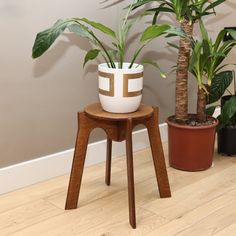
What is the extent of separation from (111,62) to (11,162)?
28.2 inches

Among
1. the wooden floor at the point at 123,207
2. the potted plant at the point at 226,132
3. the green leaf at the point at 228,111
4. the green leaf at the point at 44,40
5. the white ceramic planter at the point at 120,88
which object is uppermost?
the green leaf at the point at 44,40

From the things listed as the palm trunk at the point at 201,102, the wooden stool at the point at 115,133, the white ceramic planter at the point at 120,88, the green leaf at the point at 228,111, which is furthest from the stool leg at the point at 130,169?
the green leaf at the point at 228,111

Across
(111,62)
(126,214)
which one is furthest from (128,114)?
(126,214)

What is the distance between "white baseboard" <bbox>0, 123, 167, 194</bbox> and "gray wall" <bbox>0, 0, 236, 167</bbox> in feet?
0.12

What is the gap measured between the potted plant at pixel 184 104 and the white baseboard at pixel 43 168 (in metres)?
0.39

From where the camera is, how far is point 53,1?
1889 mm

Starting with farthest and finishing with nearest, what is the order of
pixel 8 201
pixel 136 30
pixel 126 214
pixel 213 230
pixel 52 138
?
pixel 136 30 < pixel 52 138 < pixel 8 201 < pixel 126 214 < pixel 213 230

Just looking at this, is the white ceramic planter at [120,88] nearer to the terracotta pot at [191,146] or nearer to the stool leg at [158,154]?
the stool leg at [158,154]

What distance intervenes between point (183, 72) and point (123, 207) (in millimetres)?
816

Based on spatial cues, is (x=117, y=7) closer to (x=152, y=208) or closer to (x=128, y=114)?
(x=128, y=114)

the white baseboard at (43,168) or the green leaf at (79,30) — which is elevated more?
the green leaf at (79,30)

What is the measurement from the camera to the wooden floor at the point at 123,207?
62.3 inches

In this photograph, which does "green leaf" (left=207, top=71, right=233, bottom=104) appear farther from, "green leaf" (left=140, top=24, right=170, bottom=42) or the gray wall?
"green leaf" (left=140, top=24, right=170, bottom=42)

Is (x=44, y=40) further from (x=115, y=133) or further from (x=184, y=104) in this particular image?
(x=184, y=104)
